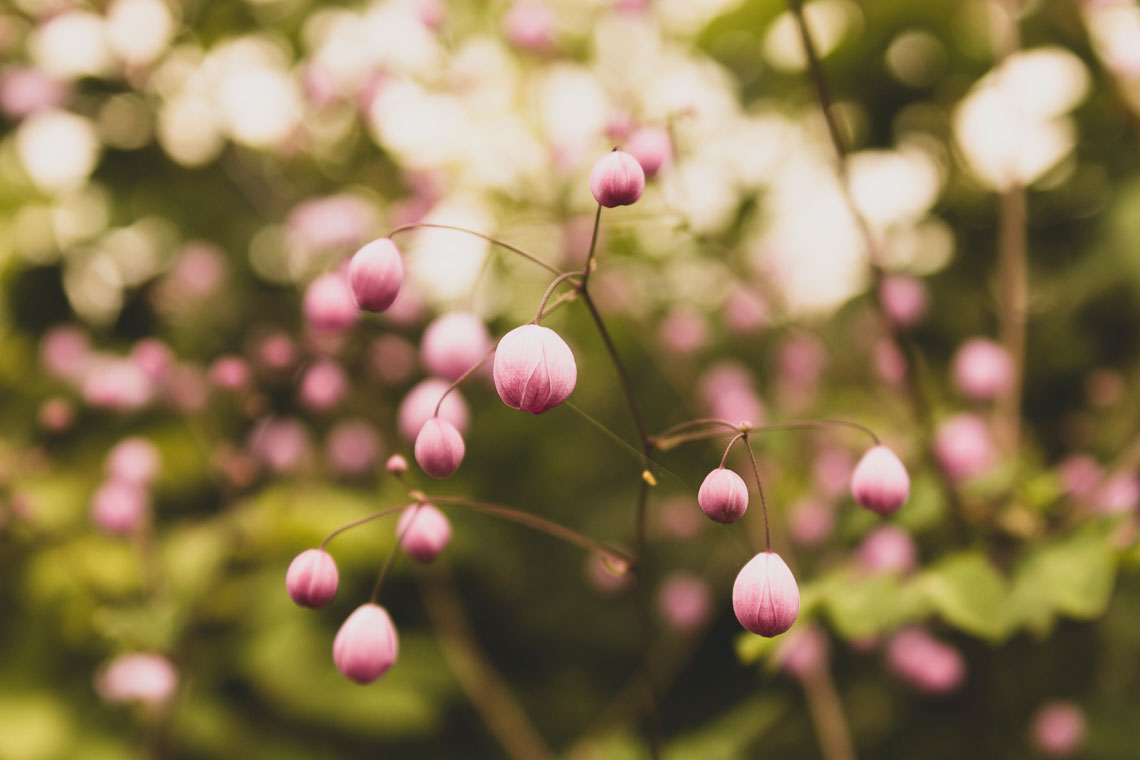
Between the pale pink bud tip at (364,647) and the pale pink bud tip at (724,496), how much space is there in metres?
0.34

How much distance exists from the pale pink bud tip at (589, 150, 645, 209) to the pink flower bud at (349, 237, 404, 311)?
22 cm

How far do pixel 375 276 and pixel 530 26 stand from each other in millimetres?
1214

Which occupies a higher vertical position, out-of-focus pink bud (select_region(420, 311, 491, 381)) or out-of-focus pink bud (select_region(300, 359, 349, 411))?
out-of-focus pink bud (select_region(420, 311, 491, 381))

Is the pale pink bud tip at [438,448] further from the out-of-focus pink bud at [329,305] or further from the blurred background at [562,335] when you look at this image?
the blurred background at [562,335]

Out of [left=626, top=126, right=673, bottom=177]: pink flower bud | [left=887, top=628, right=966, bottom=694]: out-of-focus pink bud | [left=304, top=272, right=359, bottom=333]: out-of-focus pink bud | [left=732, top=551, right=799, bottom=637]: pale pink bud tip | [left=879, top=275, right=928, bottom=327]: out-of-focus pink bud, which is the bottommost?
[left=887, top=628, right=966, bottom=694]: out-of-focus pink bud

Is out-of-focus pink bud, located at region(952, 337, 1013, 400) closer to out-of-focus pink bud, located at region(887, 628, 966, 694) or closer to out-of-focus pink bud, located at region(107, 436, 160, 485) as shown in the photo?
out-of-focus pink bud, located at region(887, 628, 966, 694)

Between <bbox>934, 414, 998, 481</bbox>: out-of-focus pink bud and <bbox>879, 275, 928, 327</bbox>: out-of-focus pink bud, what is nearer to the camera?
<bbox>934, 414, 998, 481</bbox>: out-of-focus pink bud

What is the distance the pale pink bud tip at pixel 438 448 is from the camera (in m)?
0.75

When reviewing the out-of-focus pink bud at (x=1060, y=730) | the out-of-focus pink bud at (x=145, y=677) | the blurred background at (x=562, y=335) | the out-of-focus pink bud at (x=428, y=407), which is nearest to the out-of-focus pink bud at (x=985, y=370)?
the blurred background at (x=562, y=335)

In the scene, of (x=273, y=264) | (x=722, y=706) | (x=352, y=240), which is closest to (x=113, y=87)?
(x=273, y=264)

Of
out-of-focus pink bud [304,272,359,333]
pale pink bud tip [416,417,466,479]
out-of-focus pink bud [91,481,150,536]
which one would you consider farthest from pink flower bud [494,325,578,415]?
out-of-focus pink bud [91,481,150,536]

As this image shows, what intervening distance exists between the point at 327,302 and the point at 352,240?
769mm

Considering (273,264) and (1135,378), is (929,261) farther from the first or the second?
(273,264)

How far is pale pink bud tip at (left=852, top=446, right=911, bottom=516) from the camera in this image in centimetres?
82
